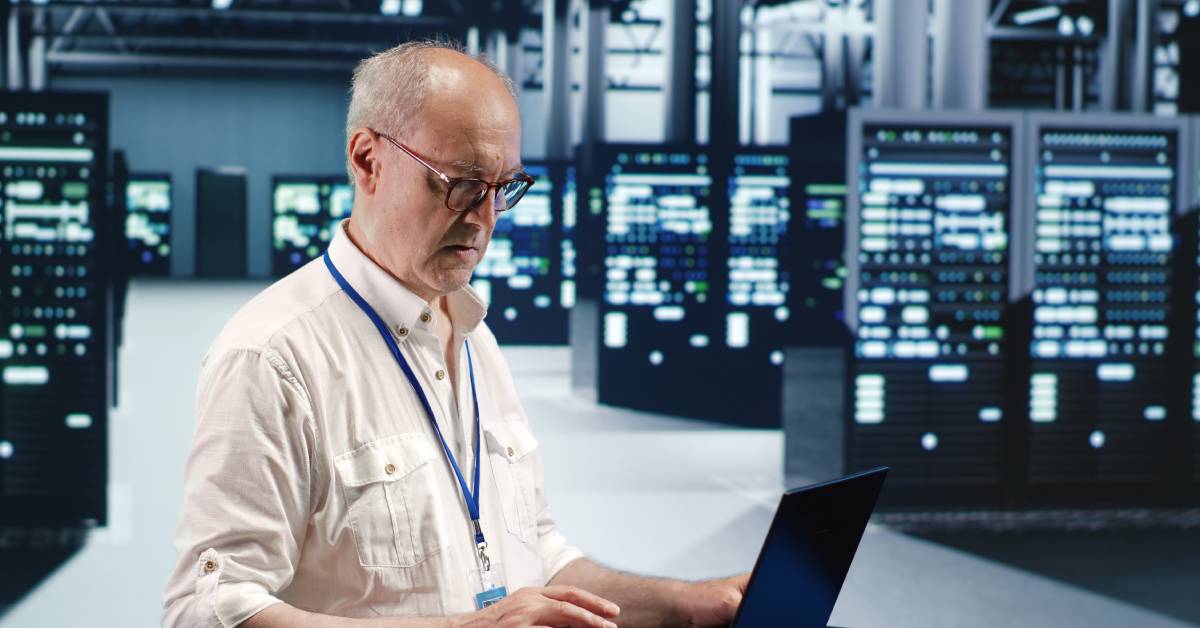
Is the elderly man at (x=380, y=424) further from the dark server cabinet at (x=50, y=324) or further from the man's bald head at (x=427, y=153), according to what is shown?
the dark server cabinet at (x=50, y=324)

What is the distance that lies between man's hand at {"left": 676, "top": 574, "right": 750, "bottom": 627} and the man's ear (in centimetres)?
67

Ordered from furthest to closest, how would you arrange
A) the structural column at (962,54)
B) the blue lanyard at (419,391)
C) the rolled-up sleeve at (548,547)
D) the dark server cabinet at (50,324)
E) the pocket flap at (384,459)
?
the structural column at (962,54) → the dark server cabinet at (50,324) → the rolled-up sleeve at (548,547) → the blue lanyard at (419,391) → the pocket flap at (384,459)

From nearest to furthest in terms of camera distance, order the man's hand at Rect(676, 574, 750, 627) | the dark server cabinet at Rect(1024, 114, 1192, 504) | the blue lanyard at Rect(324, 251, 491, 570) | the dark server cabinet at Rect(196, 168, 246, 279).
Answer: the blue lanyard at Rect(324, 251, 491, 570) < the man's hand at Rect(676, 574, 750, 627) < the dark server cabinet at Rect(1024, 114, 1192, 504) < the dark server cabinet at Rect(196, 168, 246, 279)

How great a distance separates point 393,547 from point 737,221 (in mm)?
8001

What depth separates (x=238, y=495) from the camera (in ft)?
4.47

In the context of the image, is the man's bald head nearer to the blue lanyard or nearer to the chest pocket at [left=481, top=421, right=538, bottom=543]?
the blue lanyard

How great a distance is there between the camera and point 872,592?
192 inches

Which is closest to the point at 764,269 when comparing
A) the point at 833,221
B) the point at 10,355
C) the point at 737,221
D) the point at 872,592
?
the point at 737,221

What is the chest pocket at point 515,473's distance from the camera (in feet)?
5.64

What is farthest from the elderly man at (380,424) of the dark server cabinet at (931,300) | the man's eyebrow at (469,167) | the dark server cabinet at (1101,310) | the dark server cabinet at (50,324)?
the dark server cabinet at (1101,310)

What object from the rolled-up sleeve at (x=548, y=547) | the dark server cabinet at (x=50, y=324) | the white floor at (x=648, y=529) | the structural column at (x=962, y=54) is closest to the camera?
the rolled-up sleeve at (x=548, y=547)

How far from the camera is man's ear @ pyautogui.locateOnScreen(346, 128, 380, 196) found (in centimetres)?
154

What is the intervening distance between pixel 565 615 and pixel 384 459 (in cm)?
28

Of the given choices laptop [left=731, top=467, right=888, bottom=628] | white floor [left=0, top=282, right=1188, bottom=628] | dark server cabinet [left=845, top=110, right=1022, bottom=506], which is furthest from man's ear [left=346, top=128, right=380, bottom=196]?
dark server cabinet [left=845, top=110, right=1022, bottom=506]
